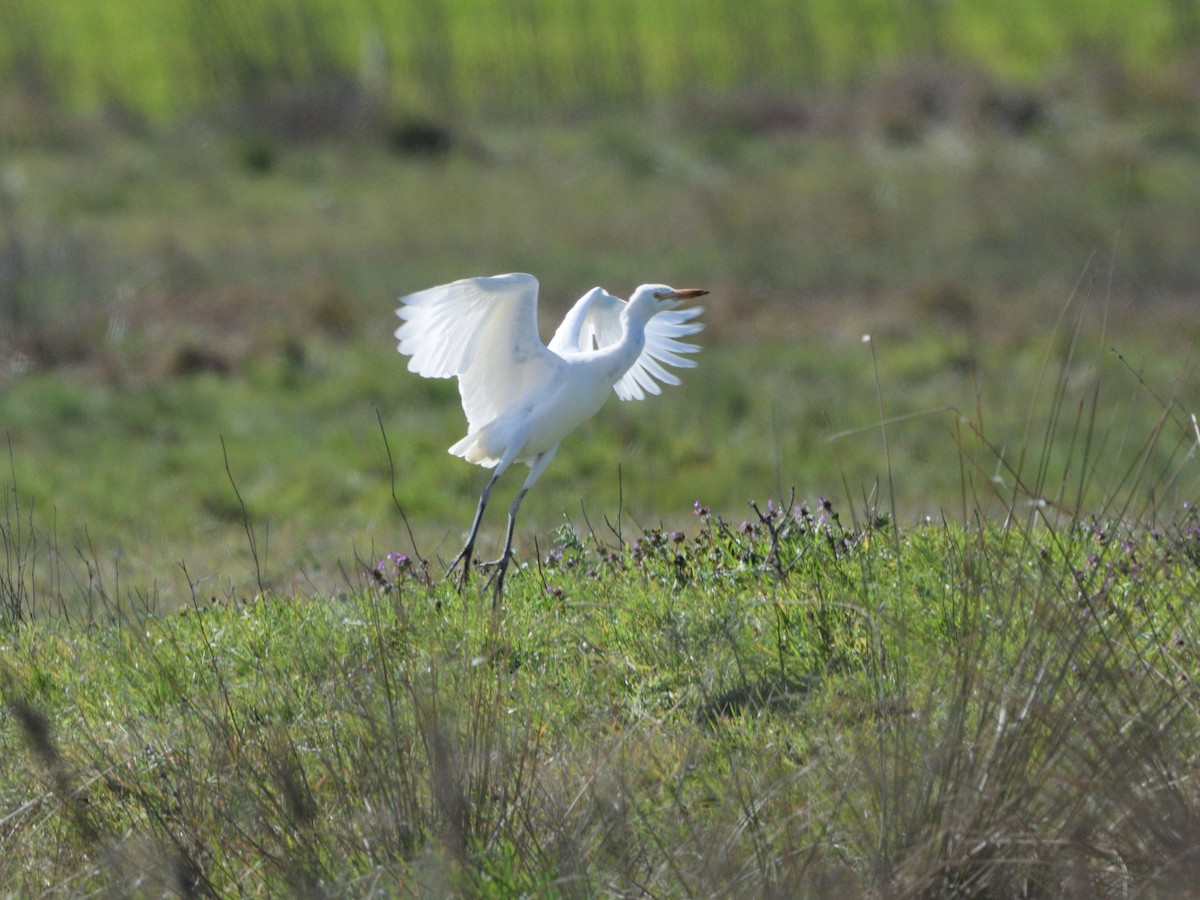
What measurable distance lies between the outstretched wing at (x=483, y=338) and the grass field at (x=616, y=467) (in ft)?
2.34

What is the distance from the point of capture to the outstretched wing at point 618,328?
679 cm

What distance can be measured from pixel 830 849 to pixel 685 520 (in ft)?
18.9

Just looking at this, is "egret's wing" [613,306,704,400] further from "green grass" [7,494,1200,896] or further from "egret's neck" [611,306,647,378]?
"green grass" [7,494,1200,896]

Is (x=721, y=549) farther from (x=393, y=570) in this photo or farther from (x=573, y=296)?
(x=573, y=296)

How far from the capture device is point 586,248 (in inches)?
797

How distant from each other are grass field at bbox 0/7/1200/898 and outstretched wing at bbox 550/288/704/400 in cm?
75

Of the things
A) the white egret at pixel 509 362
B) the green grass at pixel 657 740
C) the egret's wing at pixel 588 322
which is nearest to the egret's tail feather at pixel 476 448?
the white egret at pixel 509 362

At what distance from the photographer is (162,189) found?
901 inches

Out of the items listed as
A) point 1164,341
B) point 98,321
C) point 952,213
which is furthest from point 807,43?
point 98,321

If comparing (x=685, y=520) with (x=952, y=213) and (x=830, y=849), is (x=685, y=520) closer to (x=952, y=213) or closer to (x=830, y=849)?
(x=830, y=849)

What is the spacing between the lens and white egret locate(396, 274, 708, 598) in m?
5.91

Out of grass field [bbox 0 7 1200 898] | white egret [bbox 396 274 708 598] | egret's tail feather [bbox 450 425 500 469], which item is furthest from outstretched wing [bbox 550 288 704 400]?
grass field [bbox 0 7 1200 898]

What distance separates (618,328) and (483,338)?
1.32 metres

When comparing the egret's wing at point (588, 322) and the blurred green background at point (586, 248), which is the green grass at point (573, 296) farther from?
the egret's wing at point (588, 322)
